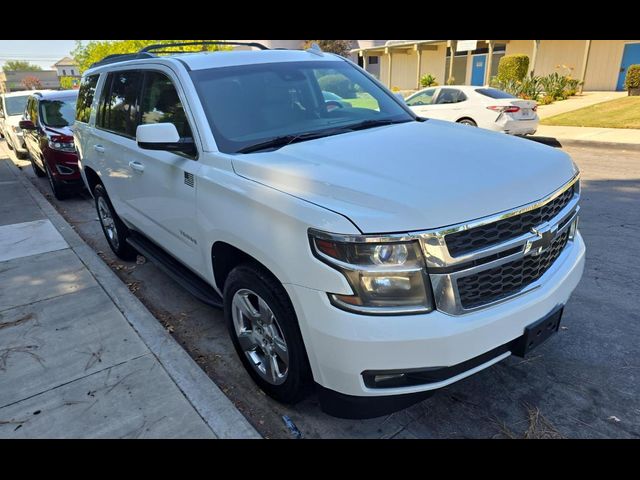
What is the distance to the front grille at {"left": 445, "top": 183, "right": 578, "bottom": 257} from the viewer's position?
2.05 metres

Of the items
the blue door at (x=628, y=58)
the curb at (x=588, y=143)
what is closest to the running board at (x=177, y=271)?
the curb at (x=588, y=143)

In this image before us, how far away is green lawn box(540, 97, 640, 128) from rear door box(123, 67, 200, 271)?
13.6 metres

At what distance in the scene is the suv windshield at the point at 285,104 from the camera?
3.02 m

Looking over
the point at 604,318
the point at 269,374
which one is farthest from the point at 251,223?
the point at 604,318

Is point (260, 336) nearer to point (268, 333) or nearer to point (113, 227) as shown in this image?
point (268, 333)

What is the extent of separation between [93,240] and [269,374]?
14.4ft

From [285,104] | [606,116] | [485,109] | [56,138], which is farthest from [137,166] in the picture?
[606,116]

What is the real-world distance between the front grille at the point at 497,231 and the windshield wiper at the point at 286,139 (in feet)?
4.37

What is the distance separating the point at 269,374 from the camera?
2775mm

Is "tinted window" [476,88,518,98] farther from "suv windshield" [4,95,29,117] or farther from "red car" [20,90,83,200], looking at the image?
"suv windshield" [4,95,29,117]

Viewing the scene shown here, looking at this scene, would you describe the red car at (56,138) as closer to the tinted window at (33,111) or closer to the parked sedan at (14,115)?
the tinted window at (33,111)

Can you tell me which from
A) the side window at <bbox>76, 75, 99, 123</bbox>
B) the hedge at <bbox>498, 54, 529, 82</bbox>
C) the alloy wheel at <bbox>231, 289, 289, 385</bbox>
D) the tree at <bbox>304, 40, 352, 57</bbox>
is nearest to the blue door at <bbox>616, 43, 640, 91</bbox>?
the hedge at <bbox>498, 54, 529, 82</bbox>

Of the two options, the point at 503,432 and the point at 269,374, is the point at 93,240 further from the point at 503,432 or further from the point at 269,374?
the point at 503,432

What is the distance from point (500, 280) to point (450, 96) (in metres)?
11.0
